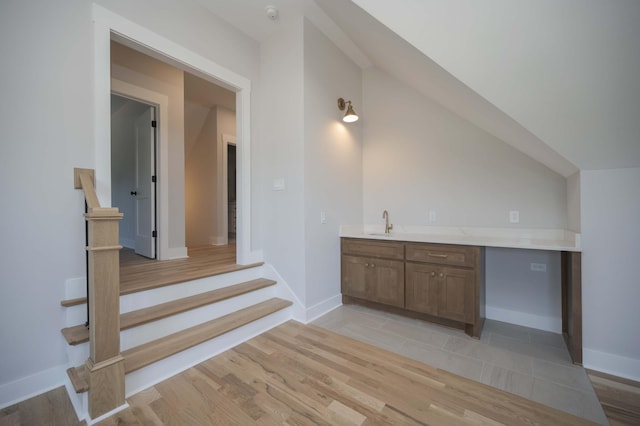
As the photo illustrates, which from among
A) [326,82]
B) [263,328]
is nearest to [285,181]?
[326,82]

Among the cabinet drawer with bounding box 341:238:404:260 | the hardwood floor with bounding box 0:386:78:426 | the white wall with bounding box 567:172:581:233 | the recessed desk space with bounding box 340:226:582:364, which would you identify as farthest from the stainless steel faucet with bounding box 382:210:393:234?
the hardwood floor with bounding box 0:386:78:426

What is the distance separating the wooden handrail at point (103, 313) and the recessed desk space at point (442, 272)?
2.19 metres

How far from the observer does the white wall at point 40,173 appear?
159 centimetres

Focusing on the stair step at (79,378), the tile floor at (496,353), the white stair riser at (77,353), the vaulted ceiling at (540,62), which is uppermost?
the vaulted ceiling at (540,62)

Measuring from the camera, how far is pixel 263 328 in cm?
247

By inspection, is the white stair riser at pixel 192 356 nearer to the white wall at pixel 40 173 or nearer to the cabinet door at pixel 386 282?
the white wall at pixel 40 173

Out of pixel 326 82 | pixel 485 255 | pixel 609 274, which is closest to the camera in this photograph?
pixel 609 274

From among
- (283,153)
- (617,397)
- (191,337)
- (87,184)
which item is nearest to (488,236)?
(617,397)

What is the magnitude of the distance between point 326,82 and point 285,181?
1.24m

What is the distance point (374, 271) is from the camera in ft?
9.52

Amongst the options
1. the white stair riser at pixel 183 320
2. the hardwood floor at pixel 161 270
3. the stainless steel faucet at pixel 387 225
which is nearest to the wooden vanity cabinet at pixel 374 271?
the stainless steel faucet at pixel 387 225

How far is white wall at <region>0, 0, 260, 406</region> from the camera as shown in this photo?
62.5 inches

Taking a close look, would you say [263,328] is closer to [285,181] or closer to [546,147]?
[285,181]

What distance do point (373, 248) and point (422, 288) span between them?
0.63 metres
